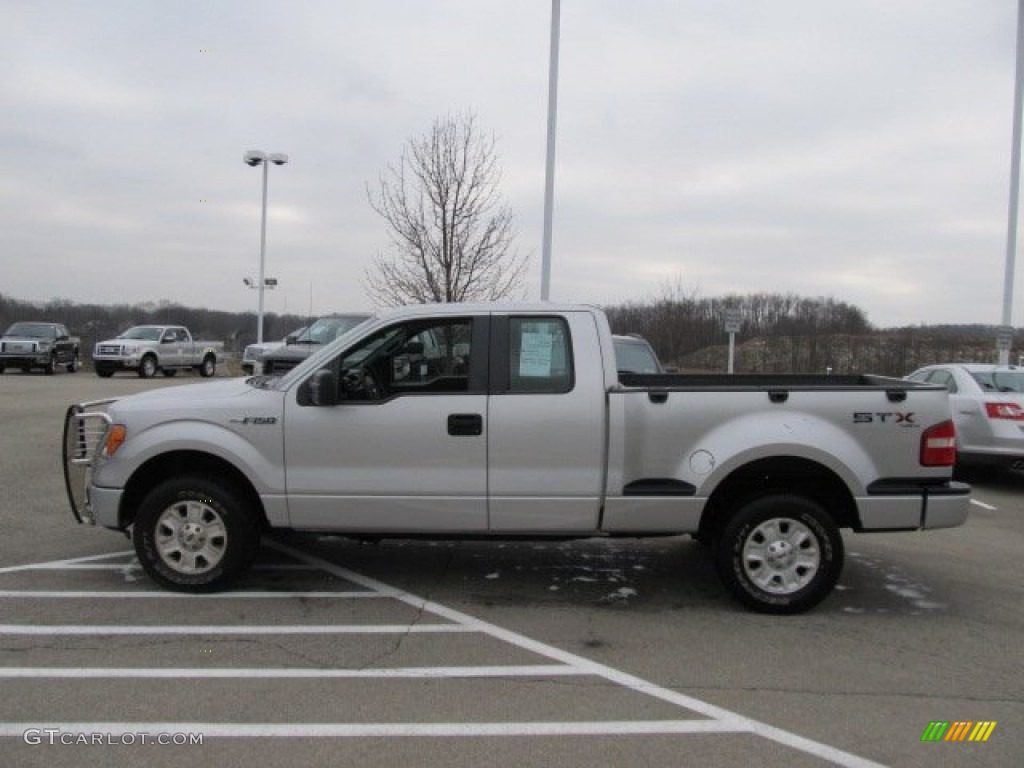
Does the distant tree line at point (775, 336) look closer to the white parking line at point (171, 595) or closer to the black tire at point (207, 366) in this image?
the black tire at point (207, 366)

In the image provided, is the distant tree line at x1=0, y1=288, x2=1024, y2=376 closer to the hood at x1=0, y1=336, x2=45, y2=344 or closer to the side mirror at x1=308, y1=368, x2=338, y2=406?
the hood at x1=0, y1=336, x2=45, y2=344

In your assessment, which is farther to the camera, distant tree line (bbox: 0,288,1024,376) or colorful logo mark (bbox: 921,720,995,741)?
distant tree line (bbox: 0,288,1024,376)

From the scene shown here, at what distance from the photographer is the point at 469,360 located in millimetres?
Answer: 5137

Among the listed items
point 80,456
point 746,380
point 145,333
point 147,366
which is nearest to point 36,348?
point 145,333

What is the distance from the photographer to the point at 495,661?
428 cm

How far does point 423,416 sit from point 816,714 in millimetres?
2723

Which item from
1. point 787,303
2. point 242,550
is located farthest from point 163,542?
point 787,303

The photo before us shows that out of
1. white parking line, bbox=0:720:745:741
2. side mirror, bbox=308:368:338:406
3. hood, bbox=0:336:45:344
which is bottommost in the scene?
white parking line, bbox=0:720:745:741

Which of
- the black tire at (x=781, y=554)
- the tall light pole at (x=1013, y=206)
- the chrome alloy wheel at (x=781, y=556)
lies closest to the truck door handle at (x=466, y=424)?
the black tire at (x=781, y=554)

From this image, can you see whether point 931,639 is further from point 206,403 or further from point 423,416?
point 206,403

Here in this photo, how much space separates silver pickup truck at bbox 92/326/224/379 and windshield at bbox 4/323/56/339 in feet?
6.03

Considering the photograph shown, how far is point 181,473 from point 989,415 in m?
8.88

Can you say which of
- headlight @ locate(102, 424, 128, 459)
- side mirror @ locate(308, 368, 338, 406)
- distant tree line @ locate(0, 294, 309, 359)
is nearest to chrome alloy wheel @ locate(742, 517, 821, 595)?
side mirror @ locate(308, 368, 338, 406)

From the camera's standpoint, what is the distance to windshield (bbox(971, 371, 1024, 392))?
9.80 m
